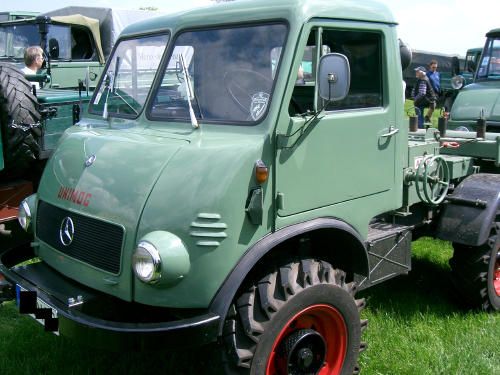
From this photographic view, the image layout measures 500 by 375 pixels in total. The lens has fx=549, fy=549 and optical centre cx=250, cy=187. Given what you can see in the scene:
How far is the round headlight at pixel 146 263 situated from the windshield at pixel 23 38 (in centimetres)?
767

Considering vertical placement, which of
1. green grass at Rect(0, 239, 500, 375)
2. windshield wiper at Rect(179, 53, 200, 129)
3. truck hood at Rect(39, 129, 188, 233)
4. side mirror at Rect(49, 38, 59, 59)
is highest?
side mirror at Rect(49, 38, 59, 59)

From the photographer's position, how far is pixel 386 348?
13.6 feet

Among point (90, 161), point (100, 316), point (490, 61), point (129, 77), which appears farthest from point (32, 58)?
point (490, 61)

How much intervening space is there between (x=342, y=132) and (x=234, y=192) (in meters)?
0.93

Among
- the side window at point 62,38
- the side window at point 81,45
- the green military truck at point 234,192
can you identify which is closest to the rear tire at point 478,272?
the green military truck at point 234,192

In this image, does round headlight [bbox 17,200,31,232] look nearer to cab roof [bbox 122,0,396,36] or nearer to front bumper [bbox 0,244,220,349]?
front bumper [bbox 0,244,220,349]

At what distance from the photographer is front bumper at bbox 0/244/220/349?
9.03ft

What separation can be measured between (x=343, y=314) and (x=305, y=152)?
104 centimetres

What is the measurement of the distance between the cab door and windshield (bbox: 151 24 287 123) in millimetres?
202

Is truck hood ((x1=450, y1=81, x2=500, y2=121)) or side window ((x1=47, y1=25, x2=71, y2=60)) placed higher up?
side window ((x1=47, y1=25, x2=71, y2=60))

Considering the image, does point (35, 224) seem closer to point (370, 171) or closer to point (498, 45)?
point (370, 171)

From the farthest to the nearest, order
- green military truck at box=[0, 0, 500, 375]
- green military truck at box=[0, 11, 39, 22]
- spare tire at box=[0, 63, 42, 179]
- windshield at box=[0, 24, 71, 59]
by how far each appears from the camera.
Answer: green military truck at box=[0, 11, 39, 22] → windshield at box=[0, 24, 71, 59] → spare tire at box=[0, 63, 42, 179] → green military truck at box=[0, 0, 500, 375]

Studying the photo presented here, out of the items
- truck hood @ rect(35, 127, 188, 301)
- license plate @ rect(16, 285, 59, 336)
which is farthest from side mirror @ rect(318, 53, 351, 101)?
license plate @ rect(16, 285, 59, 336)

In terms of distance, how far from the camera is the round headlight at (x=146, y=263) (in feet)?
9.04
